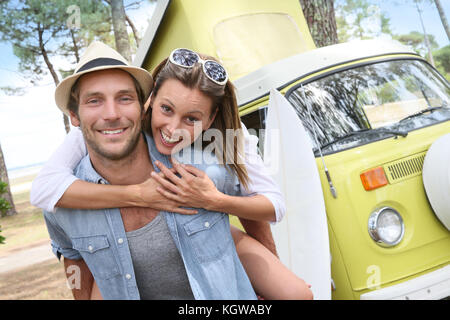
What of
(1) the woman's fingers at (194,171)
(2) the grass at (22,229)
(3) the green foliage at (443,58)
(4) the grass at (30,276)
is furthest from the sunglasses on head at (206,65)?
(3) the green foliage at (443,58)

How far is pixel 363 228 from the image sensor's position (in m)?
2.78

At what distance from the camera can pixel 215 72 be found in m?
1.70

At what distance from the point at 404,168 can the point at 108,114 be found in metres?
2.21

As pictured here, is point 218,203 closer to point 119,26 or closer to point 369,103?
point 369,103

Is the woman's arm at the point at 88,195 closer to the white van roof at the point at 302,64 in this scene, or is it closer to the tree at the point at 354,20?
the white van roof at the point at 302,64

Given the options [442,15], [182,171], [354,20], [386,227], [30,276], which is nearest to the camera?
[182,171]

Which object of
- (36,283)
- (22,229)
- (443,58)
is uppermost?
(443,58)

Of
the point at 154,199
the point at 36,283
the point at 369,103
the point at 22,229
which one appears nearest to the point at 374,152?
the point at 369,103

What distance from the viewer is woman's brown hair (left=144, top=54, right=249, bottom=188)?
1696mm

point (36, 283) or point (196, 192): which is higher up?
point (196, 192)

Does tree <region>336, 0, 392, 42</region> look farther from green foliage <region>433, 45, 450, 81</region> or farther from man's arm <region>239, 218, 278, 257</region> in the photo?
man's arm <region>239, 218, 278, 257</region>

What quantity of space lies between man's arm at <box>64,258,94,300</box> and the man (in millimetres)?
67
